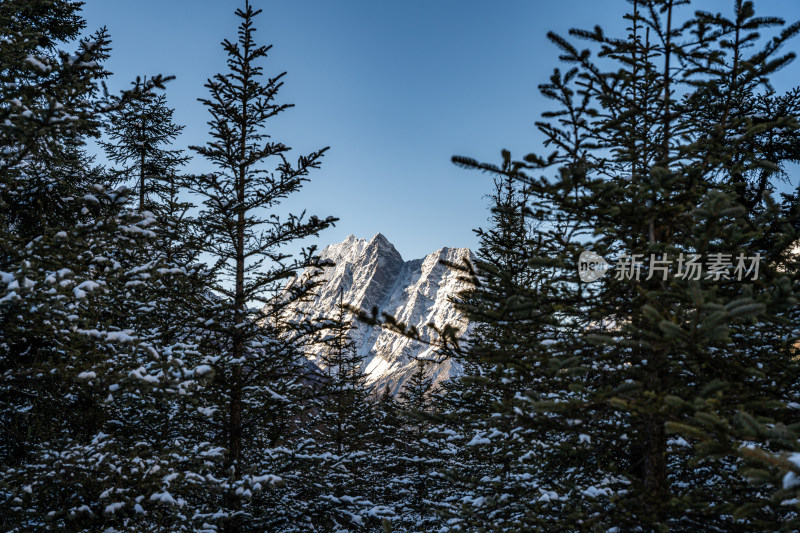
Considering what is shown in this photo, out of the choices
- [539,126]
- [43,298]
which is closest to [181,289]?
[43,298]

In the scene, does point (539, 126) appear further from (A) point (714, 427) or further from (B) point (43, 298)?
(B) point (43, 298)

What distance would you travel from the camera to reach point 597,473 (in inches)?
215

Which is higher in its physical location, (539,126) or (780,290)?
(539,126)

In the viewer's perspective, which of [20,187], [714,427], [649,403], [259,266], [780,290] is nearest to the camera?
[714,427]

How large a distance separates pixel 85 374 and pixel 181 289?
3.12m

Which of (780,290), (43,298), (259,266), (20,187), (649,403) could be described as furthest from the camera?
(259,266)

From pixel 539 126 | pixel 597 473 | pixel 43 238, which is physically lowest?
pixel 597 473

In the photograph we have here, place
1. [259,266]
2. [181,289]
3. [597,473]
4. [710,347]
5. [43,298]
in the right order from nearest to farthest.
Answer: [710,347] → [43,298] → [597,473] → [181,289] → [259,266]

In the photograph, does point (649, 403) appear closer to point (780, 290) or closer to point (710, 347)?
point (780, 290)

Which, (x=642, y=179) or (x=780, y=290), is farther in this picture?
(x=642, y=179)

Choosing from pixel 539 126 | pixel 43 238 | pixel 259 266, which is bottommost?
pixel 43 238

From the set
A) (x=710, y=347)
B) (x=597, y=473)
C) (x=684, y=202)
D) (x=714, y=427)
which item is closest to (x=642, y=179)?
(x=684, y=202)

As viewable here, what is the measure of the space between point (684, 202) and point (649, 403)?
2140 millimetres

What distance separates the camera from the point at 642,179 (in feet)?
13.4
